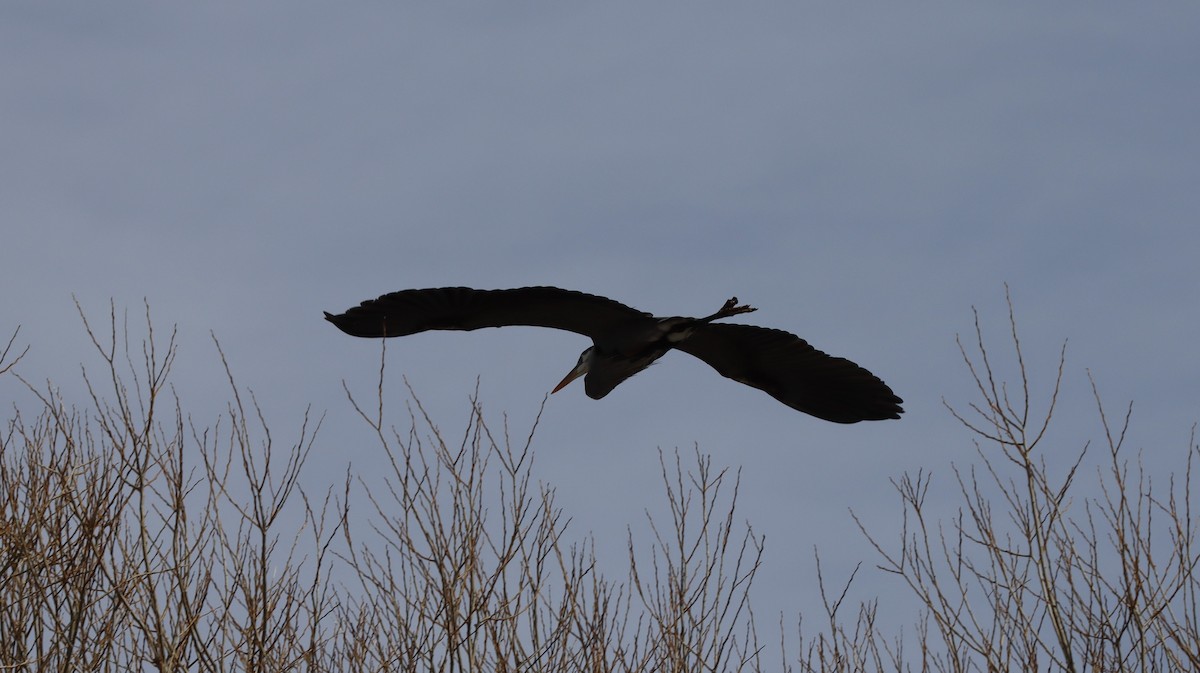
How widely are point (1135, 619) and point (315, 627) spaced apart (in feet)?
13.5

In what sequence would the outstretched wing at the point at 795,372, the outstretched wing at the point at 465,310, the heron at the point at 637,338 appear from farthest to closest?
the outstretched wing at the point at 795,372, the heron at the point at 637,338, the outstretched wing at the point at 465,310

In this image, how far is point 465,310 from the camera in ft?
24.0

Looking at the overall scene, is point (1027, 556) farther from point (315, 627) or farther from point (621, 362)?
point (315, 627)

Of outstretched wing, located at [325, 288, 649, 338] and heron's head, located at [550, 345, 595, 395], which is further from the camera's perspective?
heron's head, located at [550, 345, 595, 395]

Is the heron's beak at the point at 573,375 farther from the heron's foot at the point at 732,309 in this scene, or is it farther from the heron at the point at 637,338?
the heron's foot at the point at 732,309

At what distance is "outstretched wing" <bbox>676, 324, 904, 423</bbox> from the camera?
26.3 feet

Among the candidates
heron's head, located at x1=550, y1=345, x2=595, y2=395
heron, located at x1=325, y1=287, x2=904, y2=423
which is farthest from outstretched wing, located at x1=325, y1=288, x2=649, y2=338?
heron's head, located at x1=550, y1=345, x2=595, y2=395

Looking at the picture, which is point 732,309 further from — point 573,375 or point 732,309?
point 573,375

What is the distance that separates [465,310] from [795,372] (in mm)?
2432

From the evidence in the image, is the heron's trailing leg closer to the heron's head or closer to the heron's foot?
the heron's foot

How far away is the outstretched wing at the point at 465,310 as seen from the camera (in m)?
7.14

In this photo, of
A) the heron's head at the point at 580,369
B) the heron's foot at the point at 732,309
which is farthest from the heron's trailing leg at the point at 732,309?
the heron's head at the point at 580,369

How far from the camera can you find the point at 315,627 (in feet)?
20.9

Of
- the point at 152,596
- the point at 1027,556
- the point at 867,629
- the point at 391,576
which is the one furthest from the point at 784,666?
the point at 152,596
